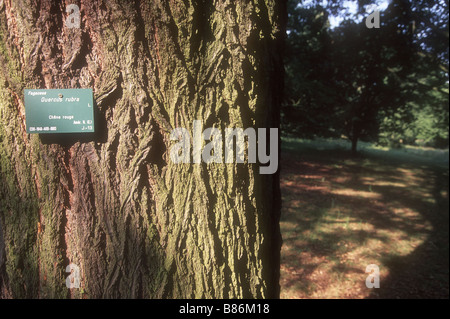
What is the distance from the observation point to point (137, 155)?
119 centimetres

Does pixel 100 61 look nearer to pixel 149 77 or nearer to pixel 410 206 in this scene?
pixel 149 77

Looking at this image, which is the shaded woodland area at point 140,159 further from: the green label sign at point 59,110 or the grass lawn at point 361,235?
the grass lawn at point 361,235

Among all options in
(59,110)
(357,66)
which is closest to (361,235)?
(59,110)

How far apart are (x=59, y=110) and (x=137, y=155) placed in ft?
1.34

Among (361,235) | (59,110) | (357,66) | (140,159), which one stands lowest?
(361,235)

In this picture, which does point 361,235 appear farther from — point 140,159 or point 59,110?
point 59,110

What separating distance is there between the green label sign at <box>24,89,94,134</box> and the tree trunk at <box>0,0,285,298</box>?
36mm

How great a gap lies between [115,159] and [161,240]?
0.44 meters

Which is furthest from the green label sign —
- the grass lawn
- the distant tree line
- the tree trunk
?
the distant tree line

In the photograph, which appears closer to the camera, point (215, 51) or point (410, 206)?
point (215, 51)

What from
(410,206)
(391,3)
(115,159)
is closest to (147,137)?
(115,159)

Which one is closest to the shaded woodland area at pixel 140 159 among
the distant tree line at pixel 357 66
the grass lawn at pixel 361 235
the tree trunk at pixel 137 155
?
the tree trunk at pixel 137 155

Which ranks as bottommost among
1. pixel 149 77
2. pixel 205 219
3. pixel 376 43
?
pixel 205 219

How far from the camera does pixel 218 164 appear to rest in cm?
122
